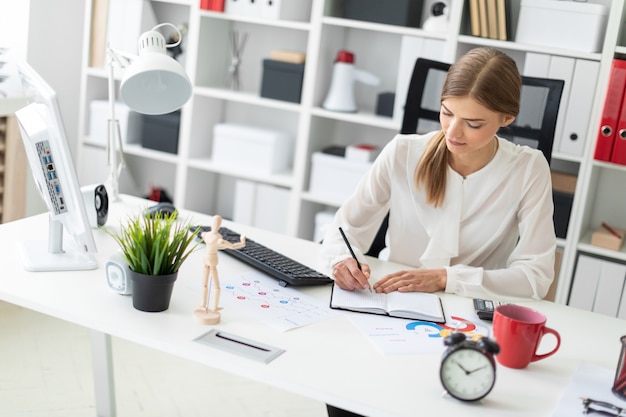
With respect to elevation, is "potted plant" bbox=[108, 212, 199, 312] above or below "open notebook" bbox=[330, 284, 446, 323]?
above

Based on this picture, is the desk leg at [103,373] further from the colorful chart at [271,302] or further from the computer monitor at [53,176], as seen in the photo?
the colorful chart at [271,302]

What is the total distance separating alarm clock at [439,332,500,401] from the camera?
4.18 feet

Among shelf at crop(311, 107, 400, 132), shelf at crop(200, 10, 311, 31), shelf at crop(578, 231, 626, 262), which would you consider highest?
shelf at crop(200, 10, 311, 31)

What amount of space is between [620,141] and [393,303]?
5.38ft

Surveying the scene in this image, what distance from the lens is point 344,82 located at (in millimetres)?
3389

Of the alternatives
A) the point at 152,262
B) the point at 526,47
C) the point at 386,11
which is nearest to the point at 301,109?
the point at 386,11

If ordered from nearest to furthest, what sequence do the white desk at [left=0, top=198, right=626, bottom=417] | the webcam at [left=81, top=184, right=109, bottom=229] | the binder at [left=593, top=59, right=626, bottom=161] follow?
the white desk at [left=0, top=198, right=626, bottom=417]
the webcam at [left=81, top=184, right=109, bottom=229]
the binder at [left=593, top=59, right=626, bottom=161]

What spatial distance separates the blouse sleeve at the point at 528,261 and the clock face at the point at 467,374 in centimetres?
53

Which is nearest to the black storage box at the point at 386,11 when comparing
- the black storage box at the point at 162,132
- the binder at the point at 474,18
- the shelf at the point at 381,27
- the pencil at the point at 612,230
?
the shelf at the point at 381,27

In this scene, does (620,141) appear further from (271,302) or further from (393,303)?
(271,302)

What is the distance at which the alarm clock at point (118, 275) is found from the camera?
60.1 inches

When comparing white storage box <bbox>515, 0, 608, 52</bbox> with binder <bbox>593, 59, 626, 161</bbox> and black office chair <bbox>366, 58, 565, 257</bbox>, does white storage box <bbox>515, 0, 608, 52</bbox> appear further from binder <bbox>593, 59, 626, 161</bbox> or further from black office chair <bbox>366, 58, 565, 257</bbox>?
black office chair <bbox>366, 58, 565, 257</bbox>

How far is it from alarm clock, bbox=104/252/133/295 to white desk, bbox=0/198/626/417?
0.07 ft

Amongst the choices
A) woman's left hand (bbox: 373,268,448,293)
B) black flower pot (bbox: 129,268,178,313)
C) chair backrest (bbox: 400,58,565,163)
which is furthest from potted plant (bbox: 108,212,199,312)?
chair backrest (bbox: 400,58,565,163)
